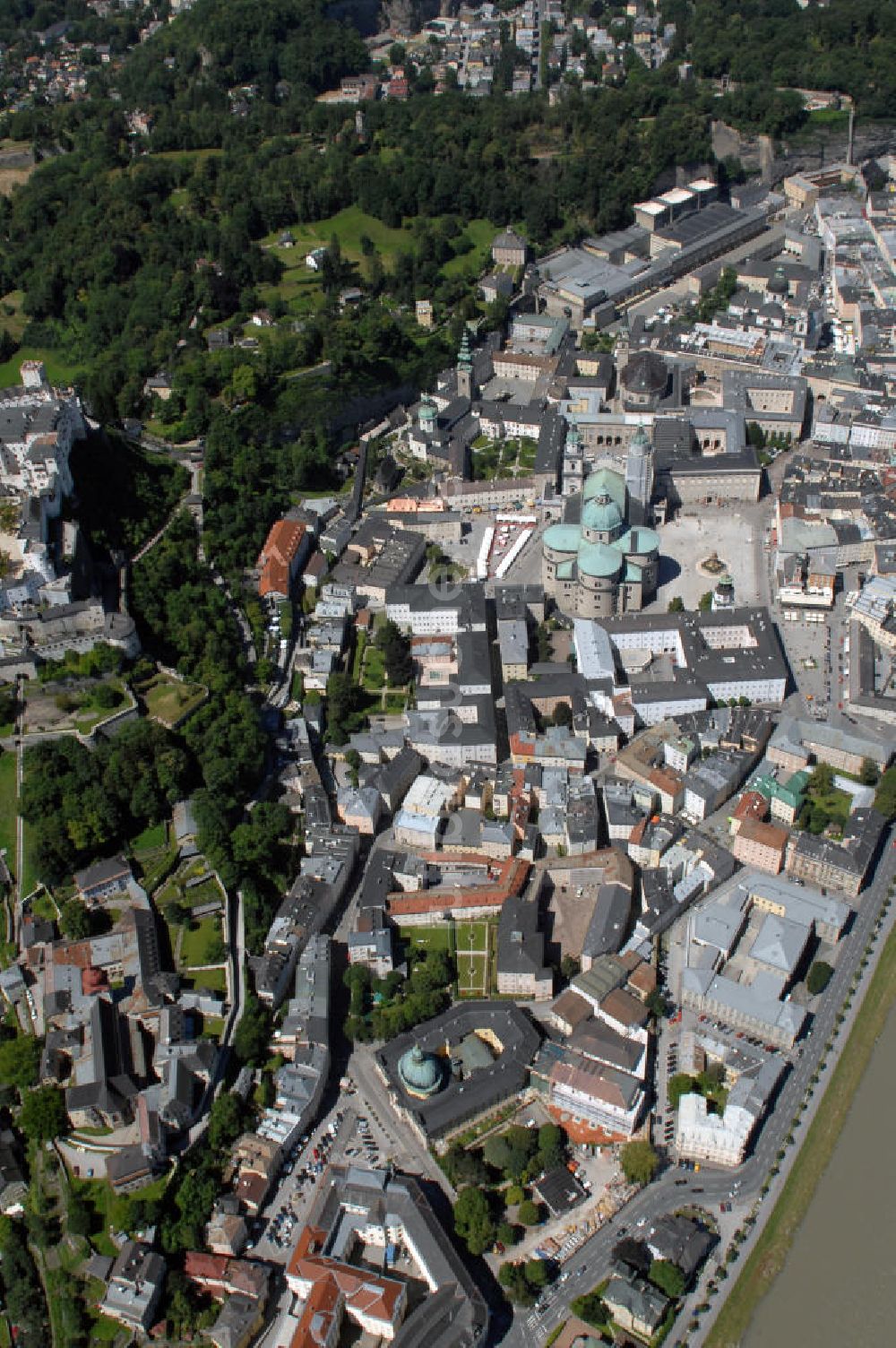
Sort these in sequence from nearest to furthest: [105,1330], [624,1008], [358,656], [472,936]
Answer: [105,1330] → [624,1008] → [472,936] → [358,656]

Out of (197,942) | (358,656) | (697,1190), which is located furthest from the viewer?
A: (358,656)

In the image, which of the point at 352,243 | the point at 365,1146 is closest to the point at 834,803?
the point at 365,1146

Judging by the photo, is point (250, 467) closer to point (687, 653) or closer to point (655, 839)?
point (687, 653)

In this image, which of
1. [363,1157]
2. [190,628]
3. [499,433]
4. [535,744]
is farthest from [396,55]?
[363,1157]

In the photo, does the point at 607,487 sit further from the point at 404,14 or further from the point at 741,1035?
the point at 404,14

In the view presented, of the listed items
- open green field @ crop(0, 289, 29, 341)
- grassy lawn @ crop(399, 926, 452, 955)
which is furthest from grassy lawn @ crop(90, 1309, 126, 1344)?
open green field @ crop(0, 289, 29, 341)

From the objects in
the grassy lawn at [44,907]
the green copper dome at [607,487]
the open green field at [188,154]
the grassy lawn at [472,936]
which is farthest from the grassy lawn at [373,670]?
the open green field at [188,154]

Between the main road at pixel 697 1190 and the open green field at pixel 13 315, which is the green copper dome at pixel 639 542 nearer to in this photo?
the main road at pixel 697 1190

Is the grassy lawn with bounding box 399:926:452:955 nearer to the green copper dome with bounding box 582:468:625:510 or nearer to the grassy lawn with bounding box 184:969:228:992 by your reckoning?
the grassy lawn with bounding box 184:969:228:992
